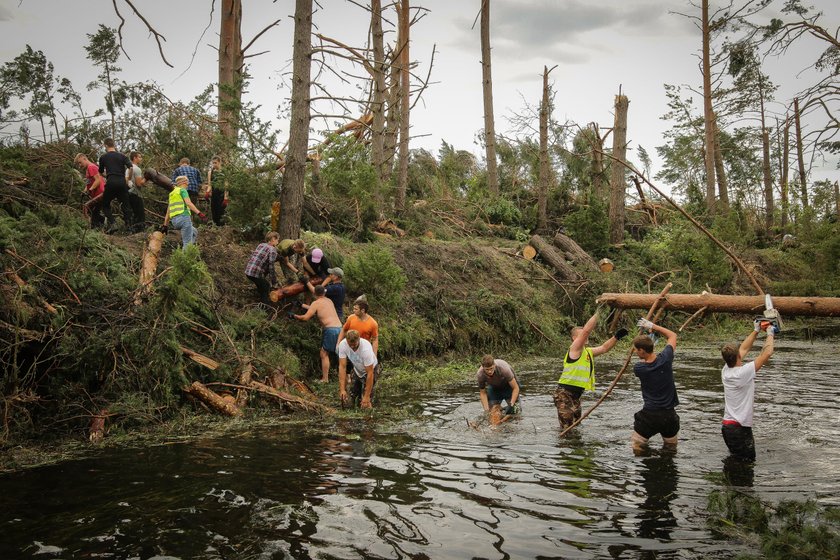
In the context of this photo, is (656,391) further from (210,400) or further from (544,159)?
(544,159)

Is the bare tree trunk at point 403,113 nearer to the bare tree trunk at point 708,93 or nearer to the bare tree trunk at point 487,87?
the bare tree trunk at point 487,87

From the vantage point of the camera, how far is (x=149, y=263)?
12.7 m

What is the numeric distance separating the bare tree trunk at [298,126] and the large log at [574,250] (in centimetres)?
1044

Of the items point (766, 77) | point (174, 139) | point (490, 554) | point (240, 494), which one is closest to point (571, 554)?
point (490, 554)

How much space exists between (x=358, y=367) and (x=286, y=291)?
124 inches

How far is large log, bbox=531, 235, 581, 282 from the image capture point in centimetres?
2138

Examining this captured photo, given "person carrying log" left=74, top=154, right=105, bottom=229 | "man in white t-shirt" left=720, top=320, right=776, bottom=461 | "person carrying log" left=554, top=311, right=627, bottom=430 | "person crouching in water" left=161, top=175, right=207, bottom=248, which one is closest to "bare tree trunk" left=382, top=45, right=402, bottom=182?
"person crouching in water" left=161, top=175, right=207, bottom=248

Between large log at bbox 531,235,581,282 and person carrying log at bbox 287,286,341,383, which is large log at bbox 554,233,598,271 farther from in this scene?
person carrying log at bbox 287,286,341,383

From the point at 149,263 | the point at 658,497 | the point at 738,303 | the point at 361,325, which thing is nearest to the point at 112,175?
the point at 149,263

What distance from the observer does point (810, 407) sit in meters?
11.6

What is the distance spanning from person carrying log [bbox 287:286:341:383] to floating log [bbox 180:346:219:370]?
248 centimetres

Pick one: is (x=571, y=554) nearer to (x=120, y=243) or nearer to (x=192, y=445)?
(x=192, y=445)

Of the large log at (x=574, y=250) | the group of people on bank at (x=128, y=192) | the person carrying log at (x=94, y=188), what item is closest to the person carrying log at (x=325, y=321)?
the group of people on bank at (x=128, y=192)

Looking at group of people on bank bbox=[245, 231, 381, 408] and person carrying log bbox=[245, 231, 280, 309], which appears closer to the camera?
group of people on bank bbox=[245, 231, 381, 408]
